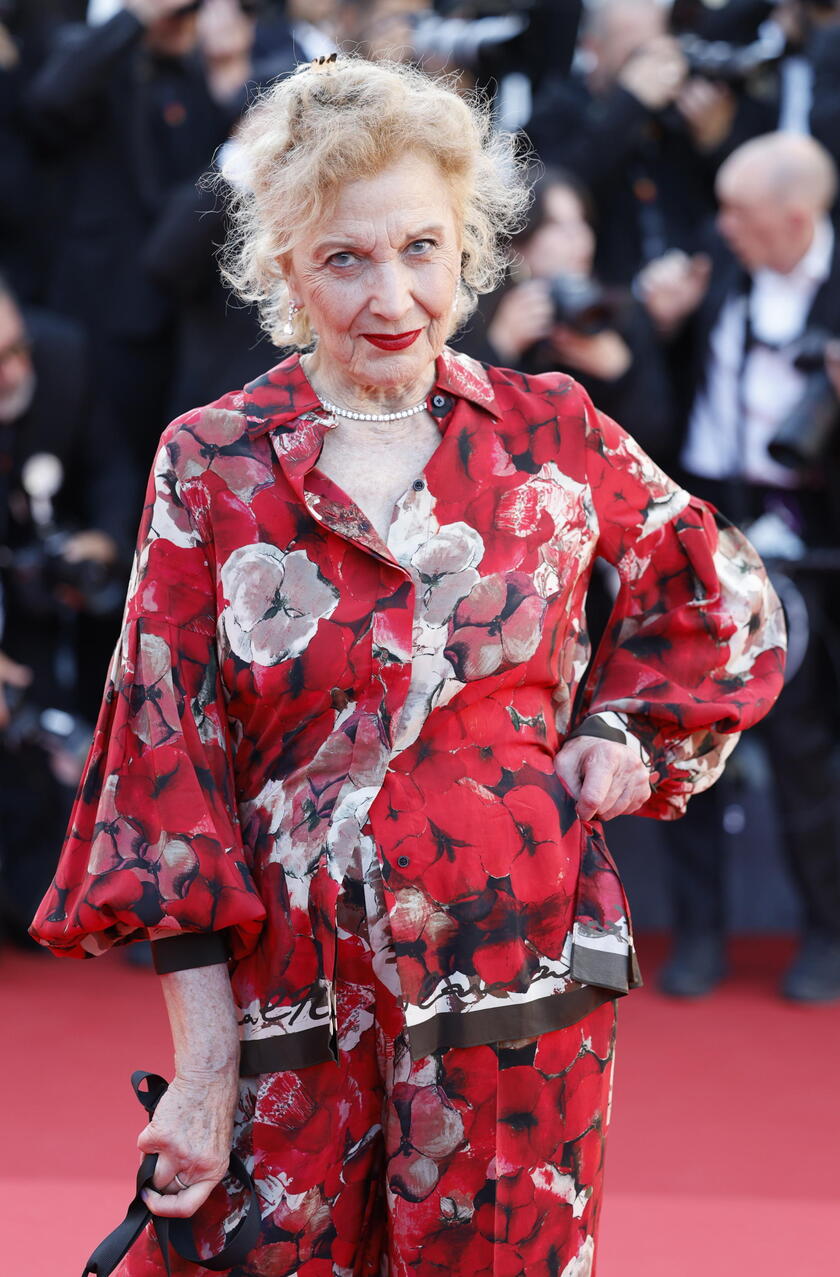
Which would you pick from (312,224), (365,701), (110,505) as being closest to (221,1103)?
(365,701)

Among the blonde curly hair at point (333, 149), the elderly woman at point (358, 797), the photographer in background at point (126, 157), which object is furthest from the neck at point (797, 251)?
the elderly woman at point (358, 797)

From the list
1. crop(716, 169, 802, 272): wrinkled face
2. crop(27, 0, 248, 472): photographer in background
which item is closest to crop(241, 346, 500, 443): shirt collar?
crop(716, 169, 802, 272): wrinkled face

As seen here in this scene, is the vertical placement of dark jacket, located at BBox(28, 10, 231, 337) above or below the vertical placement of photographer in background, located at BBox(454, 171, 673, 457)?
above

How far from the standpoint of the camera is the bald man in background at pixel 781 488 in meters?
3.56

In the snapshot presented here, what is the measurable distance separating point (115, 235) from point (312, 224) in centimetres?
323

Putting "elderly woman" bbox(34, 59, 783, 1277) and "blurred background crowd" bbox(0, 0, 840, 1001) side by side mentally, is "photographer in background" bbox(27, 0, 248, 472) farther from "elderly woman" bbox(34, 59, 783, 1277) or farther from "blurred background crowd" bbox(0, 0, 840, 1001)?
"elderly woman" bbox(34, 59, 783, 1277)

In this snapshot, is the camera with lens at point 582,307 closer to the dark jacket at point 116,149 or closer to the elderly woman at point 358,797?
the dark jacket at point 116,149

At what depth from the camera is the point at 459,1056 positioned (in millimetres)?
1394

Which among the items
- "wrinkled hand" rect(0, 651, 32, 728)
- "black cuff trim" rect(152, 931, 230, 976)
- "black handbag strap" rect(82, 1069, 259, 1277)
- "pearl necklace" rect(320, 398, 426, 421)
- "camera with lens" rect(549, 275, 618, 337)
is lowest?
"black handbag strap" rect(82, 1069, 259, 1277)

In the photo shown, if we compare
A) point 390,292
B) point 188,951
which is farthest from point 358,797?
point 390,292

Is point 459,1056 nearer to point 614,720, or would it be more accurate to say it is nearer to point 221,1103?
point 221,1103

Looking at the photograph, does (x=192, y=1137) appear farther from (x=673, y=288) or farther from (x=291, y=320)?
(x=673, y=288)

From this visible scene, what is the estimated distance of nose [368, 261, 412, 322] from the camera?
1.40m

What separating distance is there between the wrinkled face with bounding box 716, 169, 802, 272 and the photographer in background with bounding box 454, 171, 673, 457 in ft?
0.84
